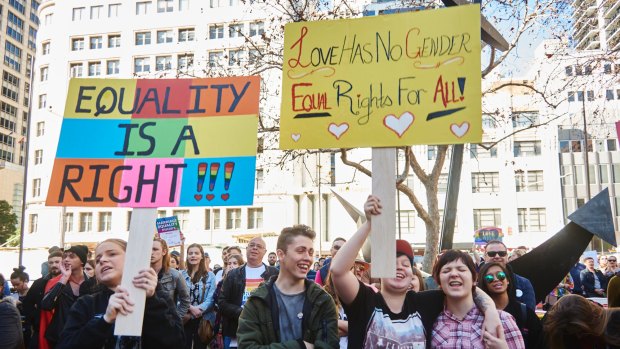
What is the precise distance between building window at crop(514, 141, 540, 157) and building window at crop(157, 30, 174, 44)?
111 ft

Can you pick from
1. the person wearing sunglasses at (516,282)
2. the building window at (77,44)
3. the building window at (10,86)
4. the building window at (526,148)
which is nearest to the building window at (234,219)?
the building window at (77,44)

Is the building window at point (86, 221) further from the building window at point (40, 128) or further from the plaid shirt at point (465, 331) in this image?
the plaid shirt at point (465, 331)

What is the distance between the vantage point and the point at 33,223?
5566 cm

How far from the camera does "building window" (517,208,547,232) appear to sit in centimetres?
4678

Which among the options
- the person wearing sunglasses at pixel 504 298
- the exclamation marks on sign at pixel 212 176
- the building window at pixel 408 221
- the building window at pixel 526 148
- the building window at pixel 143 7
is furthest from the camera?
the building window at pixel 143 7

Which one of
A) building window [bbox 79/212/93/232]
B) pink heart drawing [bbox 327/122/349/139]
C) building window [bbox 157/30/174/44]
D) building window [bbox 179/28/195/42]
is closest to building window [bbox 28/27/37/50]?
building window [bbox 157/30/174/44]

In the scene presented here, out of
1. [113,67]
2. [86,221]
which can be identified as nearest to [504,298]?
[86,221]

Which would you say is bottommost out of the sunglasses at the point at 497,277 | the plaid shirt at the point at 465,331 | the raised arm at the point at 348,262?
the plaid shirt at the point at 465,331

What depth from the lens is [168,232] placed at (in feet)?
42.7

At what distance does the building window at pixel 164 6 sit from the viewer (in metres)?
56.0

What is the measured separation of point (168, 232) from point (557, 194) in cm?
4191

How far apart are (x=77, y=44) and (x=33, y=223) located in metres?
18.5

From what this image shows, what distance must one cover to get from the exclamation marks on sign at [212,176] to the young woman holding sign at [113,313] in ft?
2.02

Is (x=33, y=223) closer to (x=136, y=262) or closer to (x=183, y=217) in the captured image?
(x=183, y=217)
